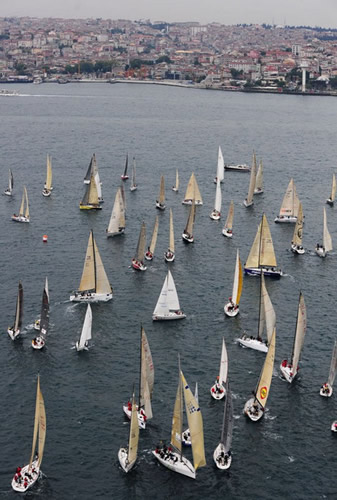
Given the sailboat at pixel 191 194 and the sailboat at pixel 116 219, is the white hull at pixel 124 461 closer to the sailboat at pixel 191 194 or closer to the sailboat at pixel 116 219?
the sailboat at pixel 116 219

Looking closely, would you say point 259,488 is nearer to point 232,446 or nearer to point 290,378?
point 232,446

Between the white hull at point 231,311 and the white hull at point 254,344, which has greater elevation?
the white hull at point 231,311

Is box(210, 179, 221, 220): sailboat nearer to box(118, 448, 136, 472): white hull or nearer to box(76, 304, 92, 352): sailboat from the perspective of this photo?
box(76, 304, 92, 352): sailboat

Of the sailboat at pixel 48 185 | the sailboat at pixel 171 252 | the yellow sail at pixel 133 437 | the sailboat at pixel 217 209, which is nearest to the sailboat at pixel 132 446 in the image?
the yellow sail at pixel 133 437

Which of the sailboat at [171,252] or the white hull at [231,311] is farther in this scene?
the sailboat at [171,252]

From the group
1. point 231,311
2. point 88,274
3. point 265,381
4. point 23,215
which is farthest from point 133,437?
point 23,215

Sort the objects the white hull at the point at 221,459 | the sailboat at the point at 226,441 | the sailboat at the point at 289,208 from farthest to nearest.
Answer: the sailboat at the point at 289,208 → the white hull at the point at 221,459 → the sailboat at the point at 226,441

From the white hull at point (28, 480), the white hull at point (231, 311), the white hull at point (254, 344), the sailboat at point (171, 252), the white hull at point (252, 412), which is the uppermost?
the sailboat at point (171, 252)

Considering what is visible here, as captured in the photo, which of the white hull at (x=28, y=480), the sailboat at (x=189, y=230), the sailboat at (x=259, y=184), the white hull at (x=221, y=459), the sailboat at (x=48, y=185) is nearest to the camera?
the white hull at (x=28, y=480)
